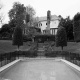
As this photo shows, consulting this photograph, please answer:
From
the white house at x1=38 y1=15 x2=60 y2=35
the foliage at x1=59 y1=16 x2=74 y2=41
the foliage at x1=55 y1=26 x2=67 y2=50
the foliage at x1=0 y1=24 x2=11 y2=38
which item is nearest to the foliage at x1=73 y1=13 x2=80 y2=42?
the foliage at x1=59 y1=16 x2=74 y2=41

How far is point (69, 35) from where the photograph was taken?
227ft

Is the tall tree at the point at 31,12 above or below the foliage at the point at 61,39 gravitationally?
above

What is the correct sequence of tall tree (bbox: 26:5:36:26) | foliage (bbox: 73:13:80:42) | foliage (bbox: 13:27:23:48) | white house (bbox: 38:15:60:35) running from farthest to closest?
1. white house (bbox: 38:15:60:35)
2. tall tree (bbox: 26:5:36:26)
3. foliage (bbox: 73:13:80:42)
4. foliage (bbox: 13:27:23:48)

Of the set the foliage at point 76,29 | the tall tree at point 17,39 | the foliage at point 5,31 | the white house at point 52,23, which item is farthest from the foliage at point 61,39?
Answer: the white house at point 52,23

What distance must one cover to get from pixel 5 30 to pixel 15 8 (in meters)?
10.0

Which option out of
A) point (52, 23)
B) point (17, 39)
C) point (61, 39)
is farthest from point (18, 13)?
point (61, 39)

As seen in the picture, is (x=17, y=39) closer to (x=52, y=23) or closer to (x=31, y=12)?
(x=31, y=12)

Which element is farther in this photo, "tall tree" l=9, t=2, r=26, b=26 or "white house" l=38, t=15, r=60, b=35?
"white house" l=38, t=15, r=60, b=35

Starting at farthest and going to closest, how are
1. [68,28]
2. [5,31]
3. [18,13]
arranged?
[5,31] < [18,13] < [68,28]

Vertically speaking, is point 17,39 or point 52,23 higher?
point 52,23

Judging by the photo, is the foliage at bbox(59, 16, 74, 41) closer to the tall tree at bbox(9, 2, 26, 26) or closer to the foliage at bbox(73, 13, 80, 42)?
the foliage at bbox(73, 13, 80, 42)

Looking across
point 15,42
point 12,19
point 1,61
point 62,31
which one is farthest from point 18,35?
point 1,61

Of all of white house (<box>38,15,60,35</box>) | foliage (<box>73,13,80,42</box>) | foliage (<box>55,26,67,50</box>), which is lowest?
foliage (<box>55,26,67,50</box>)

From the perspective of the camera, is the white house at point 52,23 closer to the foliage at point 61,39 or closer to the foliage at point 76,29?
the foliage at point 76,29
